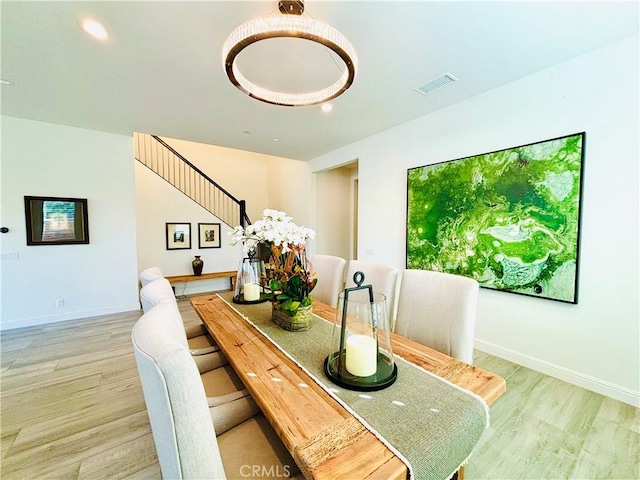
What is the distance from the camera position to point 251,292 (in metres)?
2.02

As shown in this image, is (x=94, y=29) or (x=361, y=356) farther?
(x=94, y=29)

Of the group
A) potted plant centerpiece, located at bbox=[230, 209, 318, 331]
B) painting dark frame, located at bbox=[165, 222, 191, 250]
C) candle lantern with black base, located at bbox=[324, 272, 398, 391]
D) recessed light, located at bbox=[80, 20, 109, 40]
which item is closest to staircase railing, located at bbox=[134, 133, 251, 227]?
painting dark frame, located at bbox=[165, 222, 191, 250]

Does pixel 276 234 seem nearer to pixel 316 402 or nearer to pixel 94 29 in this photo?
pixel 316 402

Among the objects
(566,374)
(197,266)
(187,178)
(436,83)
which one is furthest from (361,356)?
(187,178)

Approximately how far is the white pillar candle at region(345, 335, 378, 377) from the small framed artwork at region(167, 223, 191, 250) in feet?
17.6

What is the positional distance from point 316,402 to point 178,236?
213 inches

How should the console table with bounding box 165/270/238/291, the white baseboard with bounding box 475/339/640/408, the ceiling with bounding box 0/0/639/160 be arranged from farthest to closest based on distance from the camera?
the console table with bounding box 165/270/238/291
the white baseboard with bounding box 475/339/640/408
the ceiling with bounding box 0/0/639/160

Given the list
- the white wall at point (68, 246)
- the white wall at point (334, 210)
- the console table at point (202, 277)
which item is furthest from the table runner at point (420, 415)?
the console table at point (202, 277)

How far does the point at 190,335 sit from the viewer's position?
2.01 m

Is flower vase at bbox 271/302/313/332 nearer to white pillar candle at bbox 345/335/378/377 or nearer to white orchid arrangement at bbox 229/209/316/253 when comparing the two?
white orchid arrangement at bbox 229/209/316/253

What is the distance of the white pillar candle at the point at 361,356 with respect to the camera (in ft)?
3.28

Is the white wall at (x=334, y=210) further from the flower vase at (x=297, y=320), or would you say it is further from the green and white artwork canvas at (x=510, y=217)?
the flower vase at (x=297, y=320)

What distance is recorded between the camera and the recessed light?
1809 mm

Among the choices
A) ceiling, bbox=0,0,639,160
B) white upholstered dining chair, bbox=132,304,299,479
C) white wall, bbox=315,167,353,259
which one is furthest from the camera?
white wall, bbox=315,167,353,259
